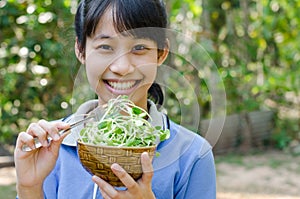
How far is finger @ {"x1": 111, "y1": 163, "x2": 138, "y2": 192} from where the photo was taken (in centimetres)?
96

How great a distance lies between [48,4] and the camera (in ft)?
11.7

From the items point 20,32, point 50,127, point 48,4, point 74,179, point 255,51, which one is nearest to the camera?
point 50,127

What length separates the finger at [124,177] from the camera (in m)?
0.96

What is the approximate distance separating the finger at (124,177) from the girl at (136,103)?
3 centimetres

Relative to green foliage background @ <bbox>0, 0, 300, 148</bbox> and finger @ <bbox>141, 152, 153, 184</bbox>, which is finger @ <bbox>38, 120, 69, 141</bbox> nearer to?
finger @ <bbox>141, 152, 153, 184</bbox>

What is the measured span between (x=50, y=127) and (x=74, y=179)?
0.81ft

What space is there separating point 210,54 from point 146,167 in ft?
12.7

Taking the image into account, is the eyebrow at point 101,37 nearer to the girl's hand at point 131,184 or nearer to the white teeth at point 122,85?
the white teeth at point 122,85

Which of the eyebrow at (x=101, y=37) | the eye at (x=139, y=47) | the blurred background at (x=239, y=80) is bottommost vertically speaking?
the blurred background at (x=239, y=80)

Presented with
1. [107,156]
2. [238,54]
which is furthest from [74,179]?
[238,54]

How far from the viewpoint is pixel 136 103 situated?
1253mm

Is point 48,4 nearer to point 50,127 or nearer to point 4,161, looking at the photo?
point 4,161

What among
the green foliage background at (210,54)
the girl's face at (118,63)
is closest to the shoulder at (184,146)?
the girl's face at (118,63)

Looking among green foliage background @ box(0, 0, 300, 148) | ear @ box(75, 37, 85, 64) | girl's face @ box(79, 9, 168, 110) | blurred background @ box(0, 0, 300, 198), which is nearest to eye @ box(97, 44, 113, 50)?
girl's face @ box(79, 9, 168, 110)
